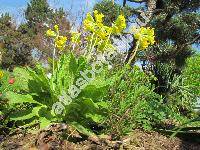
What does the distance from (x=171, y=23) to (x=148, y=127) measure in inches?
390

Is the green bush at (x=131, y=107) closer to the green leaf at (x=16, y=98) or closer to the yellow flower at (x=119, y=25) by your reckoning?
the yellow flower at (x=119, y=25)

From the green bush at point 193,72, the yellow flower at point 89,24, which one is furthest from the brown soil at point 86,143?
the green bush at point 193,72

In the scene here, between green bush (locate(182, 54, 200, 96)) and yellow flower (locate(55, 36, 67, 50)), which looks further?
green bush (locate(182, 54, 200, 96))

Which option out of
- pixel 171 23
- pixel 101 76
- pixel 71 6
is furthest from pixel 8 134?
pixel 71 6

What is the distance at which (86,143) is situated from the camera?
3.51m

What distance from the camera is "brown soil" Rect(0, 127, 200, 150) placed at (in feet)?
10.9

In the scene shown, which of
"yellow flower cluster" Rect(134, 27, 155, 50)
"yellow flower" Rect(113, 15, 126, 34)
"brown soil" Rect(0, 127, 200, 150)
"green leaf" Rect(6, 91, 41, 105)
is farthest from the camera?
"yellow flower cluster" Rect(134, 27, 155, 50)

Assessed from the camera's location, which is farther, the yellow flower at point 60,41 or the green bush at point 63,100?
the yellow flower at point 60,41

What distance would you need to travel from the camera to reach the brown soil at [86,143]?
130 inches

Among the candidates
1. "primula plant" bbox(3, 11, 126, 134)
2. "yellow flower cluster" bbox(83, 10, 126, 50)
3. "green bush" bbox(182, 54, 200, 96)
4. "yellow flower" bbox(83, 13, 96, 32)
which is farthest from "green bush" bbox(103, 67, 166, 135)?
"green bush" bbox(182, 54, 200, 96)

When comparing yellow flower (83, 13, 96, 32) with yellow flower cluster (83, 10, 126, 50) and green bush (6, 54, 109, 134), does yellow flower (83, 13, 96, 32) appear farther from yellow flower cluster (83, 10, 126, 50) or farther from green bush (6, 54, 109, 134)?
green bush (6, 54, 109, 134)

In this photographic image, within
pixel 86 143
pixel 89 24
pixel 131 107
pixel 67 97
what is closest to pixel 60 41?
pixel 89 24

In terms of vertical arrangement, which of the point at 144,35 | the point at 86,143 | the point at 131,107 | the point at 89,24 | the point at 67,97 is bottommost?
the point at 86,143

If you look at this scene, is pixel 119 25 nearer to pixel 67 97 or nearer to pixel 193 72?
pixel 67 97
